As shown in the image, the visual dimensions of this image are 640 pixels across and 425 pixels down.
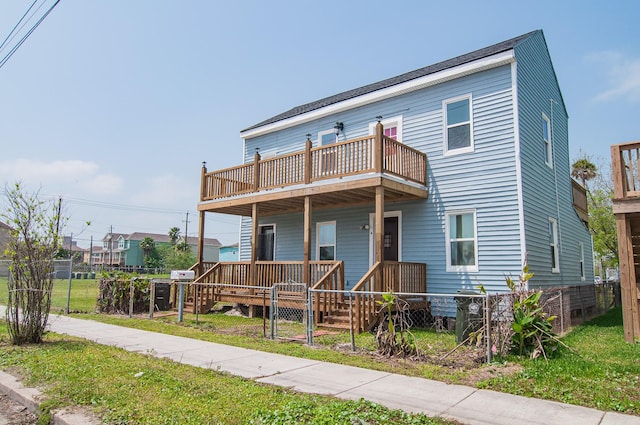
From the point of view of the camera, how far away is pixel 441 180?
11648 mm

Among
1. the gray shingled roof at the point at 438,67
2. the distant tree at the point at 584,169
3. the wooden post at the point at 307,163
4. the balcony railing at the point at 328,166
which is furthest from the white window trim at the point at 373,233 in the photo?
the distant tree at the point at 584,169

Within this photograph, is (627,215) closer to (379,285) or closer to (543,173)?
(543,173)

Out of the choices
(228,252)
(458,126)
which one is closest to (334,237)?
(458,126)

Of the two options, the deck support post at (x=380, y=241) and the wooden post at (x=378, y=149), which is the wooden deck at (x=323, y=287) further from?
the wooden post at (x=378, y=149)

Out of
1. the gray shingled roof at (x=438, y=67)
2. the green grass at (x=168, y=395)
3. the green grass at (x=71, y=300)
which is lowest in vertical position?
the green grass at (x=71, y=300)

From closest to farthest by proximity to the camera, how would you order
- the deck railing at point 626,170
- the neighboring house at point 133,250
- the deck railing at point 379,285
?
the deck railing at point 626,170 → the deck railing at point 379,285 → the neighboring house at point 133,250

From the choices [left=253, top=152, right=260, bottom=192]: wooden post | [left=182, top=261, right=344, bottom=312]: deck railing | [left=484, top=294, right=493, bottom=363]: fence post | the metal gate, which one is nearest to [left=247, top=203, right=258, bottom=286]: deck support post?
[left=182, top=261, right=344, bottom=312]: deck railing

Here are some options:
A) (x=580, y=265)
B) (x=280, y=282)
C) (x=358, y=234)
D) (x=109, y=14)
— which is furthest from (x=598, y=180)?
(x=109, y=14)

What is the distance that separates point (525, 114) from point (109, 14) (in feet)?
33.1

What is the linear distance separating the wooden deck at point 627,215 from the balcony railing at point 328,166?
4.49 metres

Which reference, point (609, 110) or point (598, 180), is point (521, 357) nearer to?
point (609, 110)

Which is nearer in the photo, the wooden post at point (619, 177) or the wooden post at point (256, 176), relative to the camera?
the wooden post at point (619, 177)

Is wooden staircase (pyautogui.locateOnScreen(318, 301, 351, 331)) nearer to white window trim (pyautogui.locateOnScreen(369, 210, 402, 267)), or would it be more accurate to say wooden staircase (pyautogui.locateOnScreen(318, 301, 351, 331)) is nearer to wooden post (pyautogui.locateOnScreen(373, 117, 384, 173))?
white window trim (pyautogui.locateOnScreen(369, 210, 402, 267))

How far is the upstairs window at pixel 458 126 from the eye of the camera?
11.4 m
